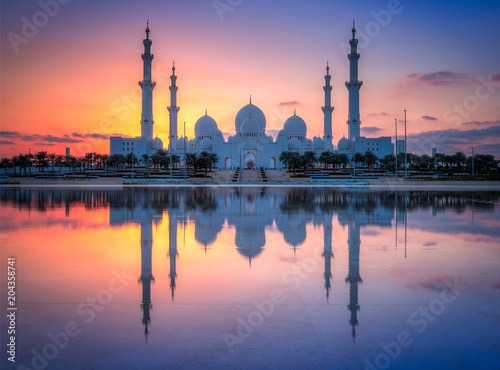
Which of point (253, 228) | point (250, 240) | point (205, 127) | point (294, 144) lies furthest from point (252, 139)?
point (250, 240)

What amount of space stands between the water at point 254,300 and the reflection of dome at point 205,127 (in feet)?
253

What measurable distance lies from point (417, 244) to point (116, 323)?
20.8 ft

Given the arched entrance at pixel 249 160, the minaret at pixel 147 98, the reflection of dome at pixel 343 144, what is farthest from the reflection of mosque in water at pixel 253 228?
the reflection of dome at pixel 343 144

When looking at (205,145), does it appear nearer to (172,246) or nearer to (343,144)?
(343,144)

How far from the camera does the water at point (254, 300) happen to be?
3.47m

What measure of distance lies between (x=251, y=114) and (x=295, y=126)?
1000 centimetres

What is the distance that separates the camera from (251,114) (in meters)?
81.0

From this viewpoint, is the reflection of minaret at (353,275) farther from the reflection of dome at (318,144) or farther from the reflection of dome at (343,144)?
the reflection of dome at (318,144)

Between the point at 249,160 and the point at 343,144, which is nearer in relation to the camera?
the point at 343,144

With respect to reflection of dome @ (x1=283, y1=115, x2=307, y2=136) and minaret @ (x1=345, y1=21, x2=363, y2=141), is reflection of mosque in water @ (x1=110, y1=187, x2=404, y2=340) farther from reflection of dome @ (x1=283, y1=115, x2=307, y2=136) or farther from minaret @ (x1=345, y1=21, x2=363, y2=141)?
reflection of dome @ (x1=283, y1=115, x2=307, y2=136)

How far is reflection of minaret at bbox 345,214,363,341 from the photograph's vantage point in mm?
4266

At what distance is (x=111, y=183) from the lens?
1645 inches

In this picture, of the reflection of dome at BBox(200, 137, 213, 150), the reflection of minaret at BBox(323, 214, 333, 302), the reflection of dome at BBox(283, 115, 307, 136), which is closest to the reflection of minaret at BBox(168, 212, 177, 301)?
the reflection of minaret at BBox(323, 214, 333, 302)

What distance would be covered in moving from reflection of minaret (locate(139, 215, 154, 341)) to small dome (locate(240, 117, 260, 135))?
223 feet
